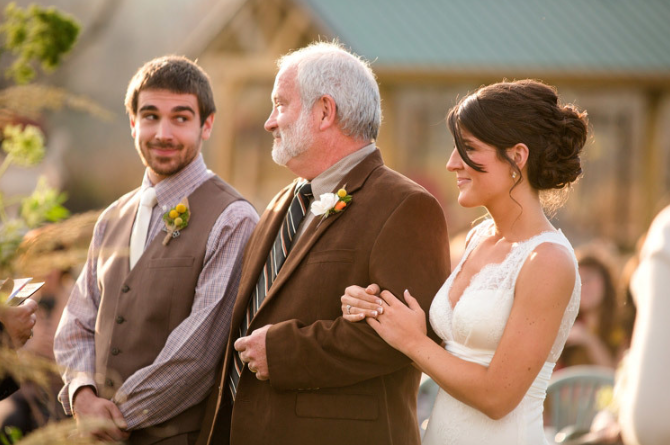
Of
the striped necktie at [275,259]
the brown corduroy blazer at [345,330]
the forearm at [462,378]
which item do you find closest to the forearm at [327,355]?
the brown corduroy blazer at [345,330]

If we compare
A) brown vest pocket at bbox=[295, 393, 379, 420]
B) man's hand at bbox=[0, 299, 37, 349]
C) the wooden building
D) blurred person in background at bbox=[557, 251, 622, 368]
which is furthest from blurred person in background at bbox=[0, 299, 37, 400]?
the wooden building

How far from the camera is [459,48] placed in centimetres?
1208

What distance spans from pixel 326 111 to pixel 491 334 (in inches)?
44.2

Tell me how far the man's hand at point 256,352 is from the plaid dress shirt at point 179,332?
35 centimetres

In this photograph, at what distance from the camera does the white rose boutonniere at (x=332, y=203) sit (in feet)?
10.4

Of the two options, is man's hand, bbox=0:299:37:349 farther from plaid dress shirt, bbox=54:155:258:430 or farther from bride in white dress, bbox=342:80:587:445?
bride in white dress, bbox=342:80:587:445

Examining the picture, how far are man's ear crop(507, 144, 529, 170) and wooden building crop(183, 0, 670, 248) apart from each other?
8.32 meters

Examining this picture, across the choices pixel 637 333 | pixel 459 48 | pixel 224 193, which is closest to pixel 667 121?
pixel 459 48

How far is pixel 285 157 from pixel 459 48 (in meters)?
9.25

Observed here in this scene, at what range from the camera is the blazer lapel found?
3.16m

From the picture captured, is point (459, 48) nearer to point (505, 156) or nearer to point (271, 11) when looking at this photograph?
point (271, 11)

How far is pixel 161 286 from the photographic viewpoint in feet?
11.4

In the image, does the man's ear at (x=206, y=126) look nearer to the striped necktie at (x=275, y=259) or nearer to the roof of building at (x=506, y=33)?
the striped necktie at (x=275, y=259)

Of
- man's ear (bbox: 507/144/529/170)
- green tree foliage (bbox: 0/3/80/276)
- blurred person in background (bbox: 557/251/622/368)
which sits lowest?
blurred person in background (bbox: 557/251/622/368)
